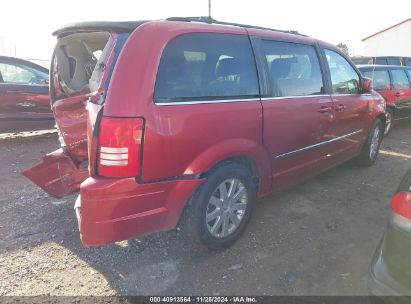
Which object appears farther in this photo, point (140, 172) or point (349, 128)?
point (349, 128)

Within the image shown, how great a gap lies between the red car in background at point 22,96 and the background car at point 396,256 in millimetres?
6129

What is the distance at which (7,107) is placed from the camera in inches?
245

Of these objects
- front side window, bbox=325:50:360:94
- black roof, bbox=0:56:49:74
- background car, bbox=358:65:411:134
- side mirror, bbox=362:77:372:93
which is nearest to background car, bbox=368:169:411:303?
front side window, bbox=325:50:360:94

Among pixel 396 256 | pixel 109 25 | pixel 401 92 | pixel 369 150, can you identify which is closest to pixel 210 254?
pixel 396 256

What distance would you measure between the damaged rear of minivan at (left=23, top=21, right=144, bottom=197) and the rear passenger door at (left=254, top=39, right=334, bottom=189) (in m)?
1.36

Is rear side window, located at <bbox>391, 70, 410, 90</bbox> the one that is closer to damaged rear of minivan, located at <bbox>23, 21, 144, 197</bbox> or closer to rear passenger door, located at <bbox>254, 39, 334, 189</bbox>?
rear passenger door, located at <bbox>254, 39, 334, 189</bbox>

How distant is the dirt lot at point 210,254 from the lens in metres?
2.67

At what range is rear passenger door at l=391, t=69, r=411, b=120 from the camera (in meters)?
7.82

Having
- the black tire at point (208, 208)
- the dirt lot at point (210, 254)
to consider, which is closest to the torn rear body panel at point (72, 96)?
the dirt lot at point (210, 254)

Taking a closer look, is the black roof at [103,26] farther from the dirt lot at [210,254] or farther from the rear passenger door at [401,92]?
the rear passenger door at [401,92]

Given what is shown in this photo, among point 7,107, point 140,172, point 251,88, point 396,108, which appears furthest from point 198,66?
point 396,108

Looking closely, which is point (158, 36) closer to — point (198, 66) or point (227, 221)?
point (198, 66)

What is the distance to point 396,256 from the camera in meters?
1.91

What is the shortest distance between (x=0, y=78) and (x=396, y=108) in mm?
8002
